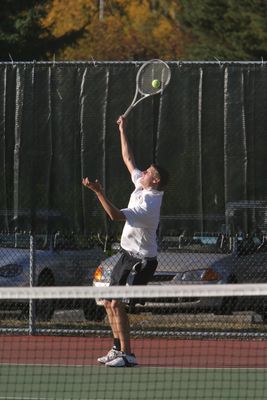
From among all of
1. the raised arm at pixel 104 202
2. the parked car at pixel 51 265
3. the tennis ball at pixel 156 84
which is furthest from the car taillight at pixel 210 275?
the raised arm at pixel 104 202

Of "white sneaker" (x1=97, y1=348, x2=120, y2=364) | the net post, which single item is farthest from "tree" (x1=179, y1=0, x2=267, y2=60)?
"white sneaker" (x1=97, y1=348, x2=120, y2=364)

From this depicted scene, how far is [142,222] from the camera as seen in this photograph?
10.2m

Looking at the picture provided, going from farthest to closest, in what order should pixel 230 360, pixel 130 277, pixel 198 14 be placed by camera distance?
pixel 198 14, pixel 230 360, pixel 130 277

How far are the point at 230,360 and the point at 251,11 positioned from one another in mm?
21900

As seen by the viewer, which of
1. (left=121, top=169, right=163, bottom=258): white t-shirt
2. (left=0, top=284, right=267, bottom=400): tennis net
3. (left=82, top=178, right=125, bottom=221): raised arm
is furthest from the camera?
(left=121, top=169, right=163, bottom=258): white t-shirt

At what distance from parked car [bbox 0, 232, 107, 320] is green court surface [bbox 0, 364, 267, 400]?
3.38 m

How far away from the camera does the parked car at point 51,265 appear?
13.8 m

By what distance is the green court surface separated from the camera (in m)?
8.88

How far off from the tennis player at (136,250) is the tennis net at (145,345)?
19cm

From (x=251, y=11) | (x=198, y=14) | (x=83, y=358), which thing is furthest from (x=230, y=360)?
(x=198, y=14)

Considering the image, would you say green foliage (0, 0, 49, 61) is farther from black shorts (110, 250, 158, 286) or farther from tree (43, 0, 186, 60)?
black shorts (110, 250, 158, 286)

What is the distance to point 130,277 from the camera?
34.3 feet

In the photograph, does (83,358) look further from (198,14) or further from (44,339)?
(198,14)

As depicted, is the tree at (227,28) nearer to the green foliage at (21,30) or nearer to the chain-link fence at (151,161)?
the green foliage at (21,30)
